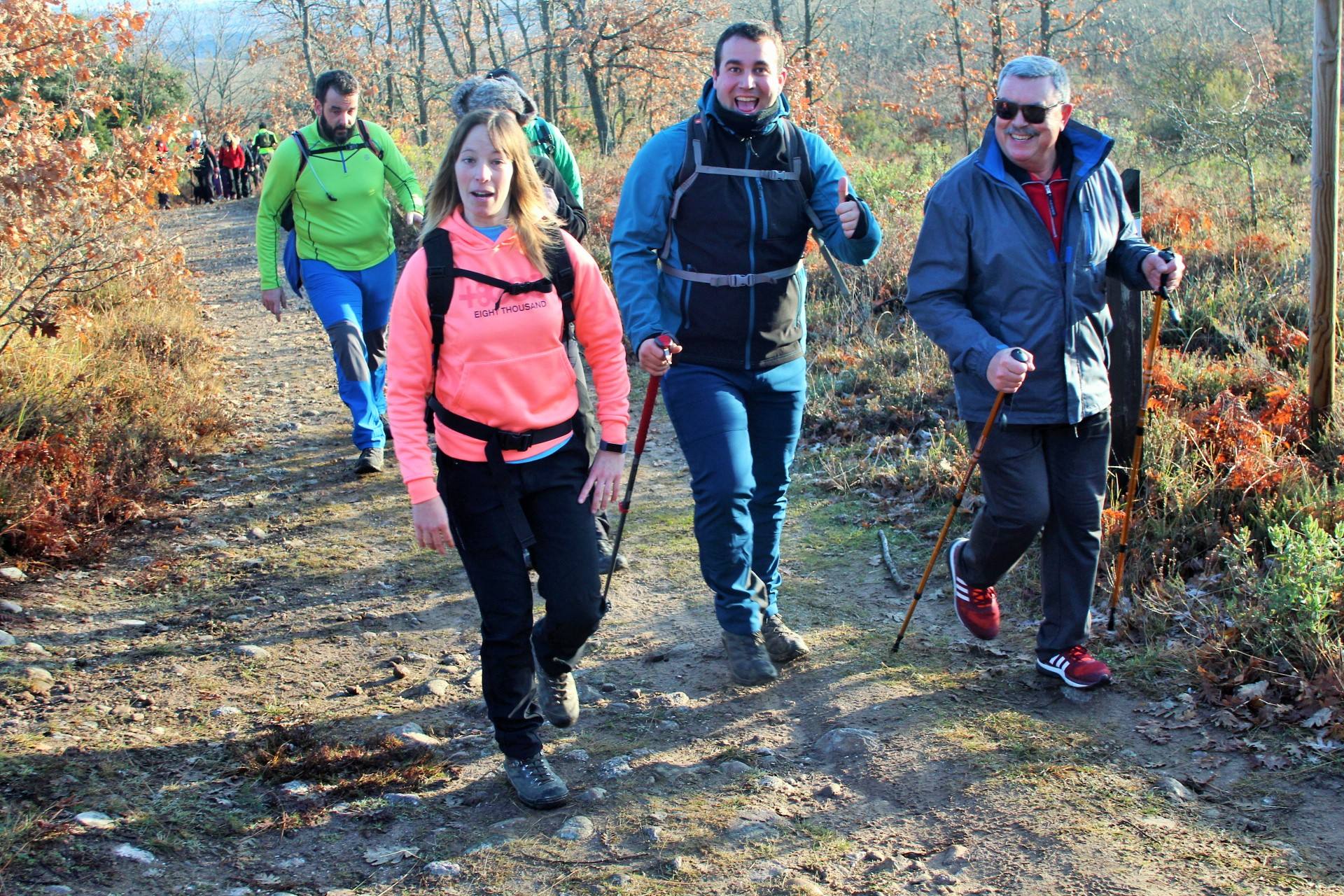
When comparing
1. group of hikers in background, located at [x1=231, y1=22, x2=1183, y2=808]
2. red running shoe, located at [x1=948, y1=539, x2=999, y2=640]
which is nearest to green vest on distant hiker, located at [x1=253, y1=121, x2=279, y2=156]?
group of hikers in background, located at [x1=231, y1=22, x2=1183, y2=808]

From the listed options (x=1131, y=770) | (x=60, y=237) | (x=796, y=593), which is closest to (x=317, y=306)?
(x=60, y=237)

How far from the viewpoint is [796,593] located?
5.34m

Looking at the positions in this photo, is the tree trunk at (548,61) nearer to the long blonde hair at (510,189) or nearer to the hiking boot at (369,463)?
the hiking boot at (369,463)

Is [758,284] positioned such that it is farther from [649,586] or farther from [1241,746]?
[1241,746]

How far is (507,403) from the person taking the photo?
3.42 m

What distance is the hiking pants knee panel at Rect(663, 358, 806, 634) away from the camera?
4.13 metres

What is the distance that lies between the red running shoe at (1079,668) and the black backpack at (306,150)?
499cm

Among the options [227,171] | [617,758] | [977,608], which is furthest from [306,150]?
[227,171]

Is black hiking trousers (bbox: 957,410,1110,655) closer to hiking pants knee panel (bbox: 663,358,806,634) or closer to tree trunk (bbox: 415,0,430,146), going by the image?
hiking pants knee panel (bbox: 663,358,806,634)

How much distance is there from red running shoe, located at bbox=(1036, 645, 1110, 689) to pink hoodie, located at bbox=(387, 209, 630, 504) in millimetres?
2138

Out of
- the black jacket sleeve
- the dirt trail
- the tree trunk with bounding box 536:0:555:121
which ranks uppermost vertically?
the tree trunk with bounding box 536:0:555:121

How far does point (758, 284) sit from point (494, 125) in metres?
1.23

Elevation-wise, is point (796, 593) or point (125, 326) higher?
point (125, 326)

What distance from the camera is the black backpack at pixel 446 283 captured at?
3.33 m
